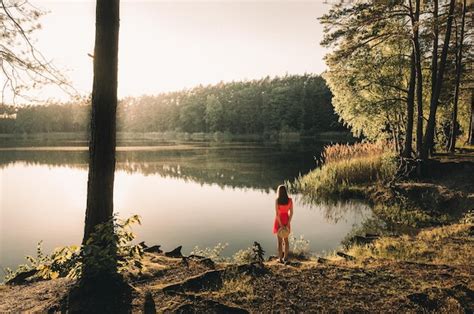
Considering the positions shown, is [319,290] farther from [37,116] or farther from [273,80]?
[37,116]

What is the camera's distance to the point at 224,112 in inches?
3816

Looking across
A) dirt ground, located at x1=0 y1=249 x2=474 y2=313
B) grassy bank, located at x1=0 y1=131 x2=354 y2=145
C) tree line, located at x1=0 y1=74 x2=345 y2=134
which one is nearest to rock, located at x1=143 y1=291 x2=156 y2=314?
dirt ground, located at x1=0 y1=249 x2=474 y2=313

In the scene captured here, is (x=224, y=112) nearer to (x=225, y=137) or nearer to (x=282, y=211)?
(x=225, y=137)

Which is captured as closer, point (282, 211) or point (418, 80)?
point (282, 211)

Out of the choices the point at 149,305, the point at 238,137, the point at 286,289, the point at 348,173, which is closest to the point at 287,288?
the point at 286,289

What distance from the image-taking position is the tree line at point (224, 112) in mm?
84250

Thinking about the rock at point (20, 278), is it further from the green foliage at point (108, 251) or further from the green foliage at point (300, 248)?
the green foliage at point (300, 248)

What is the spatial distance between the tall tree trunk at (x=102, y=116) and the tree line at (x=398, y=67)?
10.9 m

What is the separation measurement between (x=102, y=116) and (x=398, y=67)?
1774 centimetres

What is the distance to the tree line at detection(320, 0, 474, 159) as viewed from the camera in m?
14.3

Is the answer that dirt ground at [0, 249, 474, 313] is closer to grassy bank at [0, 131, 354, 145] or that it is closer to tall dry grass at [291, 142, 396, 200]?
tall dry grass at [291, 142, 396, 200]

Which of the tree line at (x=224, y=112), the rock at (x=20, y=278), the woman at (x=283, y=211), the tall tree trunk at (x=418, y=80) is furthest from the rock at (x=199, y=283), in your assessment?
the tree line at (x=224, y=112)

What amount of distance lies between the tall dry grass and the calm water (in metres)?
1.48

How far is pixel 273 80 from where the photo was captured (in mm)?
112688
